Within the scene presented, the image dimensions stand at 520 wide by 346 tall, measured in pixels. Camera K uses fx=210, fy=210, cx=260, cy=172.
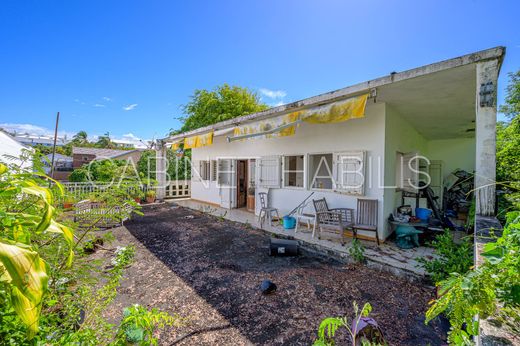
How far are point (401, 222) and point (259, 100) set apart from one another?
1381 cm

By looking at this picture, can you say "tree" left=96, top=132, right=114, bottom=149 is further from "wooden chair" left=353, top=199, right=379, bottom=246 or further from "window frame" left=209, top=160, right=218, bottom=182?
"wooden chair" left=353, top=199, right=379, bottom=246

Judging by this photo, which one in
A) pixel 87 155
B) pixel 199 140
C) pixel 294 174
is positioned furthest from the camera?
pixel 87 155

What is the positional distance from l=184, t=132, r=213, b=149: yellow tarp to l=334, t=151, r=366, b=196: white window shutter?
4.55m

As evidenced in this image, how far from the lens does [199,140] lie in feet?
27.2

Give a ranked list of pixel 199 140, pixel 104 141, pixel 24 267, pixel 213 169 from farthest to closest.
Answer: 1. pixel 104 141
2. pixel 213 169
3. pixel 199 140
4. pixel 24 267

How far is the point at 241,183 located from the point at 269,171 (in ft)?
8.13

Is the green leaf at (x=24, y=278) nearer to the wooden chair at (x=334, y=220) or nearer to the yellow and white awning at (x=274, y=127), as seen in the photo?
the wooden chair at (x=334, y=220)

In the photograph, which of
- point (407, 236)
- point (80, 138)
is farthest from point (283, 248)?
point (80, 138)

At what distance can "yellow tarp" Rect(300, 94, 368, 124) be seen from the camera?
3.91 m

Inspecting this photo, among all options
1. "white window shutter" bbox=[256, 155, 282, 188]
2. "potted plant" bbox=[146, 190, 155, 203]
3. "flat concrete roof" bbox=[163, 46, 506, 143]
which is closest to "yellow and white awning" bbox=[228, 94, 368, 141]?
"flat concrete roof" bbox=[163, 46, 506, 143]

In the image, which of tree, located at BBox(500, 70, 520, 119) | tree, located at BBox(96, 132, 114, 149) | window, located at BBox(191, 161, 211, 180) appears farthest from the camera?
tree, located at BBox(96, 132, 114, 149)

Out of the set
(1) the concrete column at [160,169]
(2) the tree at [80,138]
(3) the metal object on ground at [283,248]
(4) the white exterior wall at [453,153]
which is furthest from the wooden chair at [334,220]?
(2) the tree at [80,138]

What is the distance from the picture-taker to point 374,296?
9.62 feet

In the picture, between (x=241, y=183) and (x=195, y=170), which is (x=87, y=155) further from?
(x=241, y=183)
